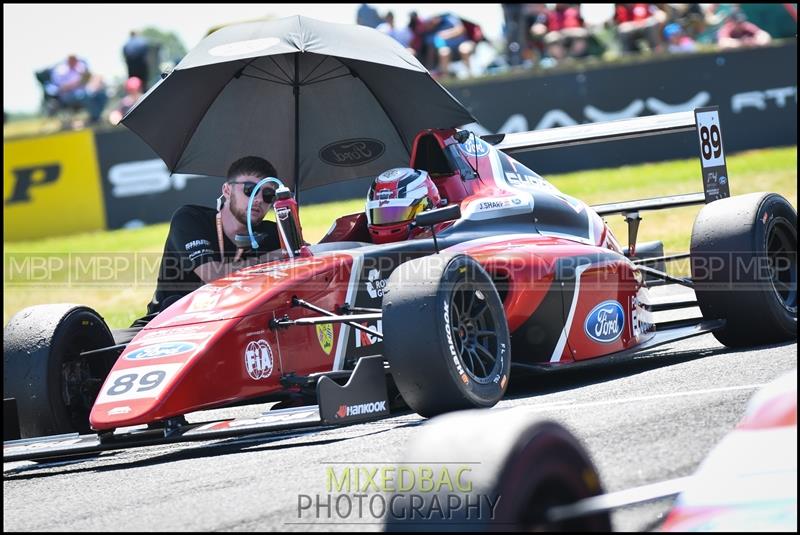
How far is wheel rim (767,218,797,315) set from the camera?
763 cm

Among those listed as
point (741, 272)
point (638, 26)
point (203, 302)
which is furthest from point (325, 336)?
Result: point (638, 26)

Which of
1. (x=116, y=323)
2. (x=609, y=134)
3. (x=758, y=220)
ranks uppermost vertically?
(x=609, y=134)

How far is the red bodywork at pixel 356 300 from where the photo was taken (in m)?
5.60

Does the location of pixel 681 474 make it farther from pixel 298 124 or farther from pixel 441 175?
pixel 298 124

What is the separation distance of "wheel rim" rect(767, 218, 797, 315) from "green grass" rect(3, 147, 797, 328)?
251 inches

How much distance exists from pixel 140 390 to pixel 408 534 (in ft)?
9.18

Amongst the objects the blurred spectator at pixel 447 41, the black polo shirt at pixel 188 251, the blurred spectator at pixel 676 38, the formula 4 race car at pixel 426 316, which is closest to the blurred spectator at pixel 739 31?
the blurred spectator at pixel 676 38

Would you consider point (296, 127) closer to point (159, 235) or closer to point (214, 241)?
point (214, 241)

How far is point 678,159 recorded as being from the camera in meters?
19.1

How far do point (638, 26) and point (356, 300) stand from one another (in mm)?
15521

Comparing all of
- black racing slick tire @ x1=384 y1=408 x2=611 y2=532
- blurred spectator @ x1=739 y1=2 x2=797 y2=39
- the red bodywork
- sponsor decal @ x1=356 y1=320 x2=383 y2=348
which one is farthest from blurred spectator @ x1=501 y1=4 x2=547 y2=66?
black racing slick tire @ x1=384 y1=408 x2=611 y2=532

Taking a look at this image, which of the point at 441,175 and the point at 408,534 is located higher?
the point at 441,175

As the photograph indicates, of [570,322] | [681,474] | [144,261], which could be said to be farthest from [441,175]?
[144,261]

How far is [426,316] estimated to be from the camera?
17.8ft
